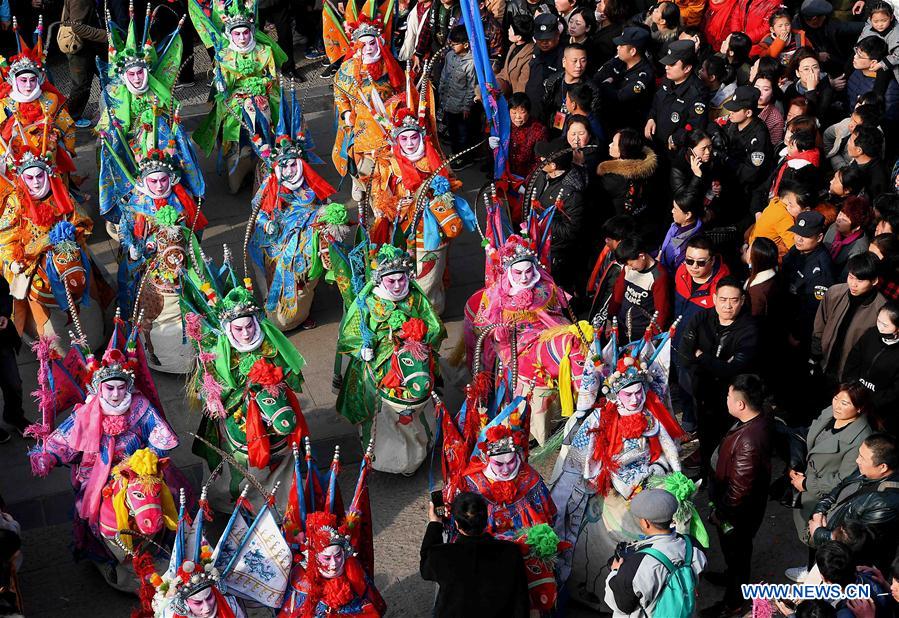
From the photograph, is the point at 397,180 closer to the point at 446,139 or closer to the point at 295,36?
the point at 446,139

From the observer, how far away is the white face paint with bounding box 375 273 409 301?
7.68 m

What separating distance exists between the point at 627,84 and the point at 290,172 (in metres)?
3.01

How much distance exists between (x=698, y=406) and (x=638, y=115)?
3545 millimetres

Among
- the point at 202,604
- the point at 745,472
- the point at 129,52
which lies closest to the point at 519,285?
the point at 745,472

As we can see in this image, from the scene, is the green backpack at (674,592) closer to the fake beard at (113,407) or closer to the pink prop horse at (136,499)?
the pink prop horse at (136,499)

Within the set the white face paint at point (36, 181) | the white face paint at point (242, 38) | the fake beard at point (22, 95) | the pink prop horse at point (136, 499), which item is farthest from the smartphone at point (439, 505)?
the white face paint at point (242, 38)

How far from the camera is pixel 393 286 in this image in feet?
25.2

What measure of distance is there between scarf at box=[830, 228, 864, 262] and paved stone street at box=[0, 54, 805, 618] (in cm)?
166

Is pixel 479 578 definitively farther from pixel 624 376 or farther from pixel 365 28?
pixel 365 28

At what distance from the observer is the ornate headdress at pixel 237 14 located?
10.6 metres

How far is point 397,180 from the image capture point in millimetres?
9422

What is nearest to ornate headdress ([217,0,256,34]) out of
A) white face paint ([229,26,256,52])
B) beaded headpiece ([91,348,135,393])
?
white face paint ([229,26,256,52])

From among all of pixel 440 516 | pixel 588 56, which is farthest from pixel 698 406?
pixel 588 56

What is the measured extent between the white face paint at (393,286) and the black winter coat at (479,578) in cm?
223
